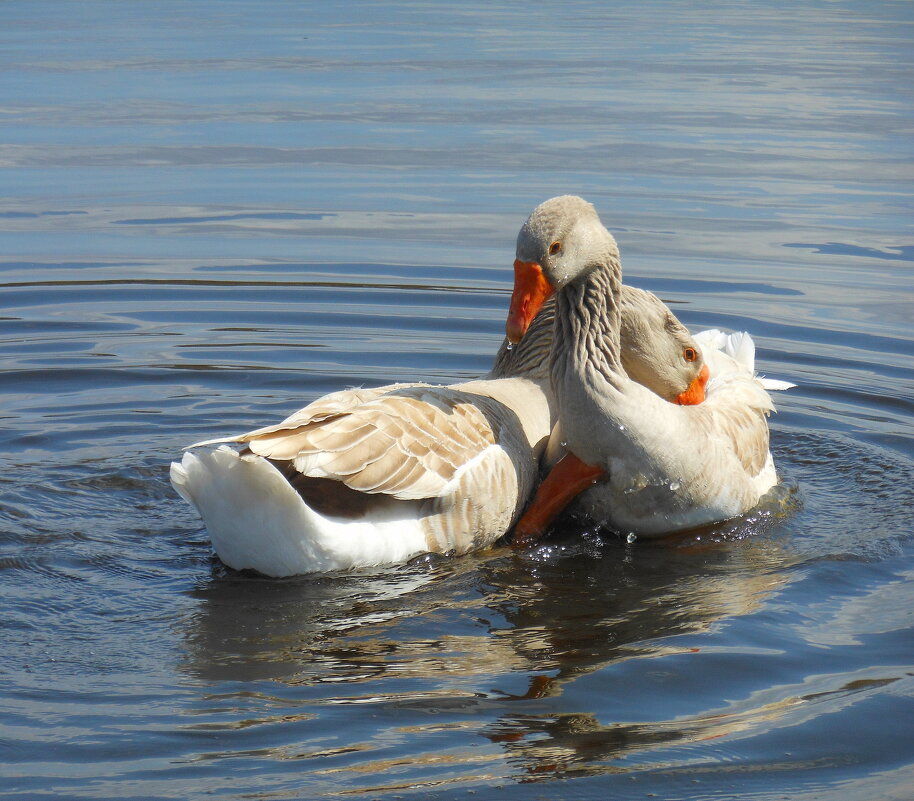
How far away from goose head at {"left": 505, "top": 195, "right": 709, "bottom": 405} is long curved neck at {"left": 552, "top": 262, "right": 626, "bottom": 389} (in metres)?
0.07

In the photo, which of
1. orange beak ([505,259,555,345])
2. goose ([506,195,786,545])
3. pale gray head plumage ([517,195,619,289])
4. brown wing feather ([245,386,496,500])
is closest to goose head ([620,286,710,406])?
goose ([506,195,786,545])

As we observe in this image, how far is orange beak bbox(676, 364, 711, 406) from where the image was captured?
308 inches

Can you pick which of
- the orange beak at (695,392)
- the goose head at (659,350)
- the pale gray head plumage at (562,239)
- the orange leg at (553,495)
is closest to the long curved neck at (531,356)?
the goose head at (659,350)

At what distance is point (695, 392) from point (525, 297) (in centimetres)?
174

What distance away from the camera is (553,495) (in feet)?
22.8

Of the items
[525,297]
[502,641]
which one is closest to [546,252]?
[525,297]

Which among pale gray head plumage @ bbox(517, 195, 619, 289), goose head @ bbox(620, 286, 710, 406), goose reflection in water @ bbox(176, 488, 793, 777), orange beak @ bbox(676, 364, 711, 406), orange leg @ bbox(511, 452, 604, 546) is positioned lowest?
goose reflection in water @ bbox(176, 488, 793, 777)

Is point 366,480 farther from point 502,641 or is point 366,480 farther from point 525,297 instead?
point 525,297

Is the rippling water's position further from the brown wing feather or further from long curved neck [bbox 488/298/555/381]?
long curved neck [bbox 488/298/555/381]

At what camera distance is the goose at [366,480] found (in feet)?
18.7

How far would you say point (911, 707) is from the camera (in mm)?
4902

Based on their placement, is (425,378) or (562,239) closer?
(562,239)

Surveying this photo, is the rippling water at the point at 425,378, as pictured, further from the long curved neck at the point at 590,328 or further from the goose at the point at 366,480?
the long curved neck at the point at 590,328

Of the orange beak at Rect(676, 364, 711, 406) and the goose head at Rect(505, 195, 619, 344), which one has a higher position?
the goose head at Rect(505, 195, 619, 344)
